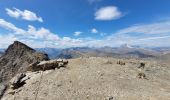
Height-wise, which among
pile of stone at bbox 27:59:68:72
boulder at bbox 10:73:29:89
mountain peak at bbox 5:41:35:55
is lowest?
boulder at bbox 10:73:29:89

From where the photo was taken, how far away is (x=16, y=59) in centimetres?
5406

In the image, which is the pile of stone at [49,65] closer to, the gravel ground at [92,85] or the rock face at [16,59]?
the gravel ground at [92,85]

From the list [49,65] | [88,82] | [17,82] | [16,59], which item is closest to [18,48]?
[16,59]

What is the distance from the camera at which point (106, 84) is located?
91.2 feet

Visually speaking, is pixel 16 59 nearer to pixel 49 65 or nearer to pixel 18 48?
pixel 18 48

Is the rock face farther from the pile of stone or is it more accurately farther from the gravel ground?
the gravel ground

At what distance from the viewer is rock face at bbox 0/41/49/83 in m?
50.4

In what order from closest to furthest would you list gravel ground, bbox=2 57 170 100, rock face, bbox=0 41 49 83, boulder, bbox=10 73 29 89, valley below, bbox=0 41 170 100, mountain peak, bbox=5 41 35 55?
gravel ground, bbox=2 57 170 100
valley below, bbox=0 41 170 100
boulder, bbox=10 73 29 89
rock face, bbox=0 41 49 83
mountain peak, bbox=5 41 35 55

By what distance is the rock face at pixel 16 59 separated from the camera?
5038cm

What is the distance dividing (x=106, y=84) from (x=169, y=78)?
13162 millimetres

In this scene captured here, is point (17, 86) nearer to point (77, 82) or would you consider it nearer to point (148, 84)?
point (77, 82)

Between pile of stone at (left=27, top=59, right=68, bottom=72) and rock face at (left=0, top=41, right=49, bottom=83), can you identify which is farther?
rock face at (left=0, top=41, right=49, bottom=83)

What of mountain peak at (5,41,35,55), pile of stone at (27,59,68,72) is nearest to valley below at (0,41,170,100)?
pile of stone at (27,59,68,72)

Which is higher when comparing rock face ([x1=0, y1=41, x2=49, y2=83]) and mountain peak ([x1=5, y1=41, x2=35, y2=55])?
mountain peak ([x1=5, y1=41, x2=35, y2=55])
